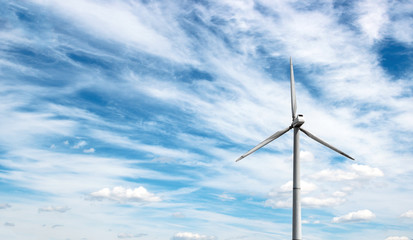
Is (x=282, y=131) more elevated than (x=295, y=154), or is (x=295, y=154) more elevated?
(x=282, y=131)

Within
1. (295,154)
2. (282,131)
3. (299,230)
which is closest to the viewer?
(299,230)

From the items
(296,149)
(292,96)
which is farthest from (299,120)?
(292,96)

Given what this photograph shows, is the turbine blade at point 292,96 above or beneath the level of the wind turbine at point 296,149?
above

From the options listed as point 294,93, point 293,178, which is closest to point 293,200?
point 293,178

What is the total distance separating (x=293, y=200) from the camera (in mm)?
76750

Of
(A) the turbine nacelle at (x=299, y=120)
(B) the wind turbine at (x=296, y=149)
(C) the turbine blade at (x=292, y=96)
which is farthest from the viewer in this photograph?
(C) the turbine blade at (x=292, y=96)

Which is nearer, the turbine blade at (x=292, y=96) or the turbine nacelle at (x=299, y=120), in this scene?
the turbine nacelle at (x=299, y=120)

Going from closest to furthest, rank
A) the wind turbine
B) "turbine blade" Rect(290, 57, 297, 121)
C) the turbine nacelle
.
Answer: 1. the wind turbine
2. the turbine nacelle
3. "turbine blade" Rect(290, 57, 297, 121)

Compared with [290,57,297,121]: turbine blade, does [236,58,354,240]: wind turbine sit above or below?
below

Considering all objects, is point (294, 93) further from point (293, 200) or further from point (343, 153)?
point (293, 200)

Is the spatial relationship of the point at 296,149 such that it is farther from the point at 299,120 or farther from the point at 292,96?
the point at 292,96

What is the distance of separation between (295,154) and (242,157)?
10334 millimetres

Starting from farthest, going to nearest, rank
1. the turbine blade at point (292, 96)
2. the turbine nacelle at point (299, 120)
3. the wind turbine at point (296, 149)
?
the turbine blade at point (292, 96) < the turbine nacelle at point (299, 120) < the wind turbine at point (296, 149)

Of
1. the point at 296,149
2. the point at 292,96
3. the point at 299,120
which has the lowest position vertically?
the point at 296,149
